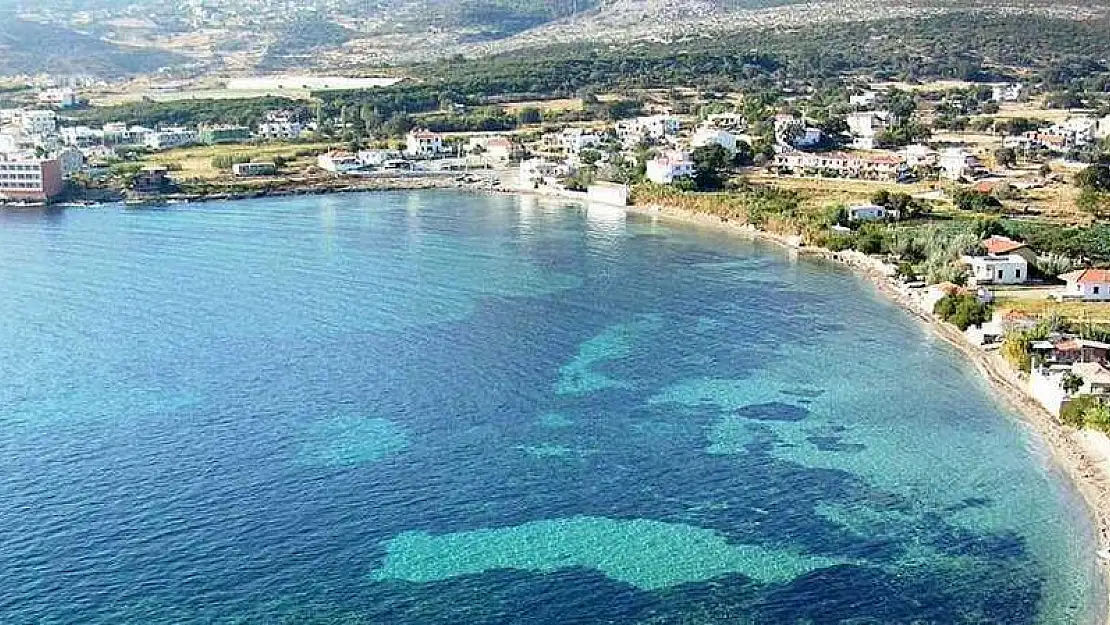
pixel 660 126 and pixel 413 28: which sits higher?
pixel 413 28

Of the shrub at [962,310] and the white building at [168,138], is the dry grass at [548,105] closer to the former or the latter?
the white building at [168,138]

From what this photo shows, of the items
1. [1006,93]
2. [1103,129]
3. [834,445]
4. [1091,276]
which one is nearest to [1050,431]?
[834,445]

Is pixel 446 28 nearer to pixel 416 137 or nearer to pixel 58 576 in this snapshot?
pixel 416 137

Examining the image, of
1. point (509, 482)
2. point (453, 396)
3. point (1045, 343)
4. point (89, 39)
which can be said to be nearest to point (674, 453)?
point (509, 482)

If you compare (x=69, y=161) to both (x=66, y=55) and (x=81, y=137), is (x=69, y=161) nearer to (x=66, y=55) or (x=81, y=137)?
(x=81, y=137)

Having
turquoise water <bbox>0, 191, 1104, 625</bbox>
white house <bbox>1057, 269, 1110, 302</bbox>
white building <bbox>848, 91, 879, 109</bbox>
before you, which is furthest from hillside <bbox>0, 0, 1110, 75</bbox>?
turquoise water <bbox>0, 191, 1104, 625</bbox>

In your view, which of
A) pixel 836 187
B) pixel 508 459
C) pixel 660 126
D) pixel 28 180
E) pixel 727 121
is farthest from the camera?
pixel 727 121

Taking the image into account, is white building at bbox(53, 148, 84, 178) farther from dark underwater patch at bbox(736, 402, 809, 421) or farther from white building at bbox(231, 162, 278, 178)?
dark underwater patch at bbox(736, 402, 809, 421)
